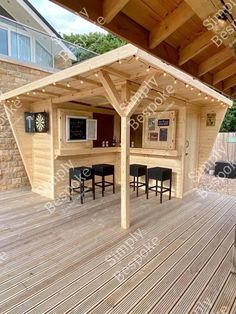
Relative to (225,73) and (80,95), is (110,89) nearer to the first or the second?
(80,95)

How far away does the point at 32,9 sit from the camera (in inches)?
304

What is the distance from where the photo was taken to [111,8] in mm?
1271

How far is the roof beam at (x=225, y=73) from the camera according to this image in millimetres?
2476

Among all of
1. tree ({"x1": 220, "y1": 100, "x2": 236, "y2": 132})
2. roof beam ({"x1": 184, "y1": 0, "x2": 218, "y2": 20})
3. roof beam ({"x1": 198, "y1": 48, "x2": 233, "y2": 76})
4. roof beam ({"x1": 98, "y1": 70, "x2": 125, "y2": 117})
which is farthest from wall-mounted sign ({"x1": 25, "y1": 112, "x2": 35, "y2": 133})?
tree ({"x1": 220, "y1": 100, "x2": 236, "y2": 132})

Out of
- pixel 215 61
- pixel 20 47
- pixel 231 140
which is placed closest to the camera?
pixel 215 61

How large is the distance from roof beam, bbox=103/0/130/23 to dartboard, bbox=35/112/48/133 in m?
3.74

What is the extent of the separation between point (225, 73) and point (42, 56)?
5784 millimetres

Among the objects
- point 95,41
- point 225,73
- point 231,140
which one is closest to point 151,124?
point 225,73

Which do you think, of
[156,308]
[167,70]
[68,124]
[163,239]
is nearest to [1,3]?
[68,124]

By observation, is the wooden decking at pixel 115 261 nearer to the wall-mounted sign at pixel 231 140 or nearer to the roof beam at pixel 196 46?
the roof beam at pixel 196 46

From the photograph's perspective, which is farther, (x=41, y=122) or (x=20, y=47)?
(x=20, y=47)

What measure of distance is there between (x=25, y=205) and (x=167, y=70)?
360 cm

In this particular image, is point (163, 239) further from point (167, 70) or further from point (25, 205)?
point (25, 205)

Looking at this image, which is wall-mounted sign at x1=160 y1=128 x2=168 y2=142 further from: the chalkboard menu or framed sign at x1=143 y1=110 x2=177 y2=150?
the chalkboard menu
